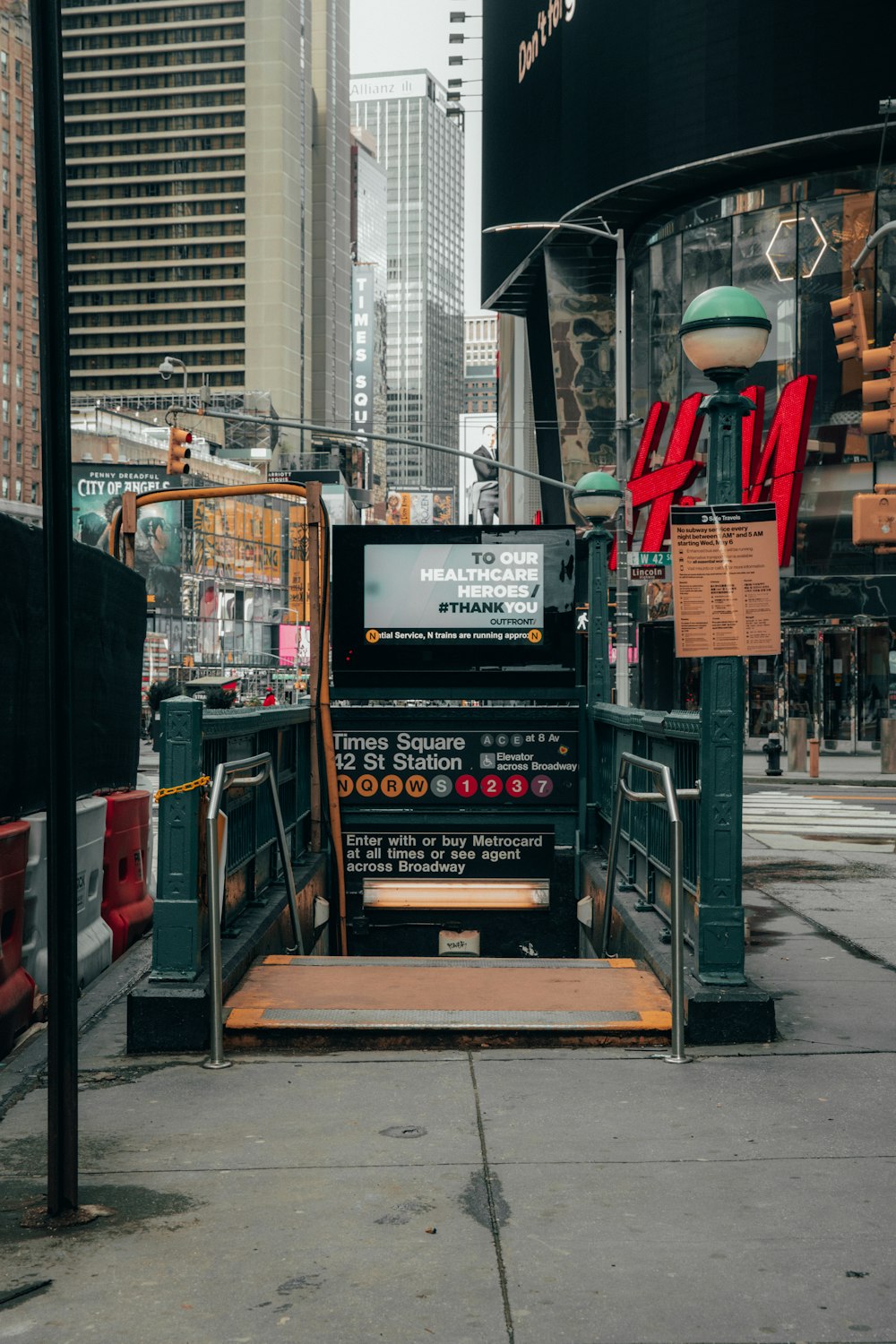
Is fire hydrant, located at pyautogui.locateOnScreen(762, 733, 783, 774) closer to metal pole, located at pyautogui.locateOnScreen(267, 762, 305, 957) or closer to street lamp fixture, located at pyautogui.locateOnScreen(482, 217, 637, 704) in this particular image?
street lamp fixture, located at pyautogui.locateOnScreen(482, 217, 637, 704)

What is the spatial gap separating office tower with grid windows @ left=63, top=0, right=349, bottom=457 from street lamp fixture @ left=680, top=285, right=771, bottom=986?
169 meters

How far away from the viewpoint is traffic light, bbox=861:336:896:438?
16547 mm

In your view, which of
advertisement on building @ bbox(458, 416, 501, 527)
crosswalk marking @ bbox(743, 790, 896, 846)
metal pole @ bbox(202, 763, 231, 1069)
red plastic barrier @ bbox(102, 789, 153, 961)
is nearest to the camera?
metal pole @ bbox(202, 763, 231, 1069)

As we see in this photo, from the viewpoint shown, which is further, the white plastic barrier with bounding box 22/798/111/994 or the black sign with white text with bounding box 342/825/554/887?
the black sign with white text with bounding box 342/825/554/887

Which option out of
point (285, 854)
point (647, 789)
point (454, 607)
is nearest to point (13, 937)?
point (285, 854)

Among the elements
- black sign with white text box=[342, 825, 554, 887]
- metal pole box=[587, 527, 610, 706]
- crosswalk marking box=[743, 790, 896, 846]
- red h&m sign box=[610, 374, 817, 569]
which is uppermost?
red h&m sign box=[610, 374, 817, 569]

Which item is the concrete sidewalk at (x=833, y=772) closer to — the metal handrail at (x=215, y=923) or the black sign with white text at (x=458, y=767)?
the black sign with white text at (x=458, y=767)

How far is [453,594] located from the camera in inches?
499

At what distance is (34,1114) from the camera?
18.7ft

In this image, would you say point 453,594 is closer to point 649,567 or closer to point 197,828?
point 197,828

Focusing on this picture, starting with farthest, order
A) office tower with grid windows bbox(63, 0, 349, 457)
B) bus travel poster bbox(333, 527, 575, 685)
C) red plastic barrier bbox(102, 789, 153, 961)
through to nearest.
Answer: office tower with grid windows bbox(63, 0, 349, 457), bus travel poster bbox(333, 527, 575, 685), red plastic barrier bbox(102, 789, 153, 961)

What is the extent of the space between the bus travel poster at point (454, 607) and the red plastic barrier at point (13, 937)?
5.84 meters

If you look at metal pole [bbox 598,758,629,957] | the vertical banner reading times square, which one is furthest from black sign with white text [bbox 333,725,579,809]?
metal pole [bbox 598,758,629,957]

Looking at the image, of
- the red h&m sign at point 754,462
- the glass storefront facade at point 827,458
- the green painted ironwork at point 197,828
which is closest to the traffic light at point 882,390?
the green painted ironwork at point 197,828
